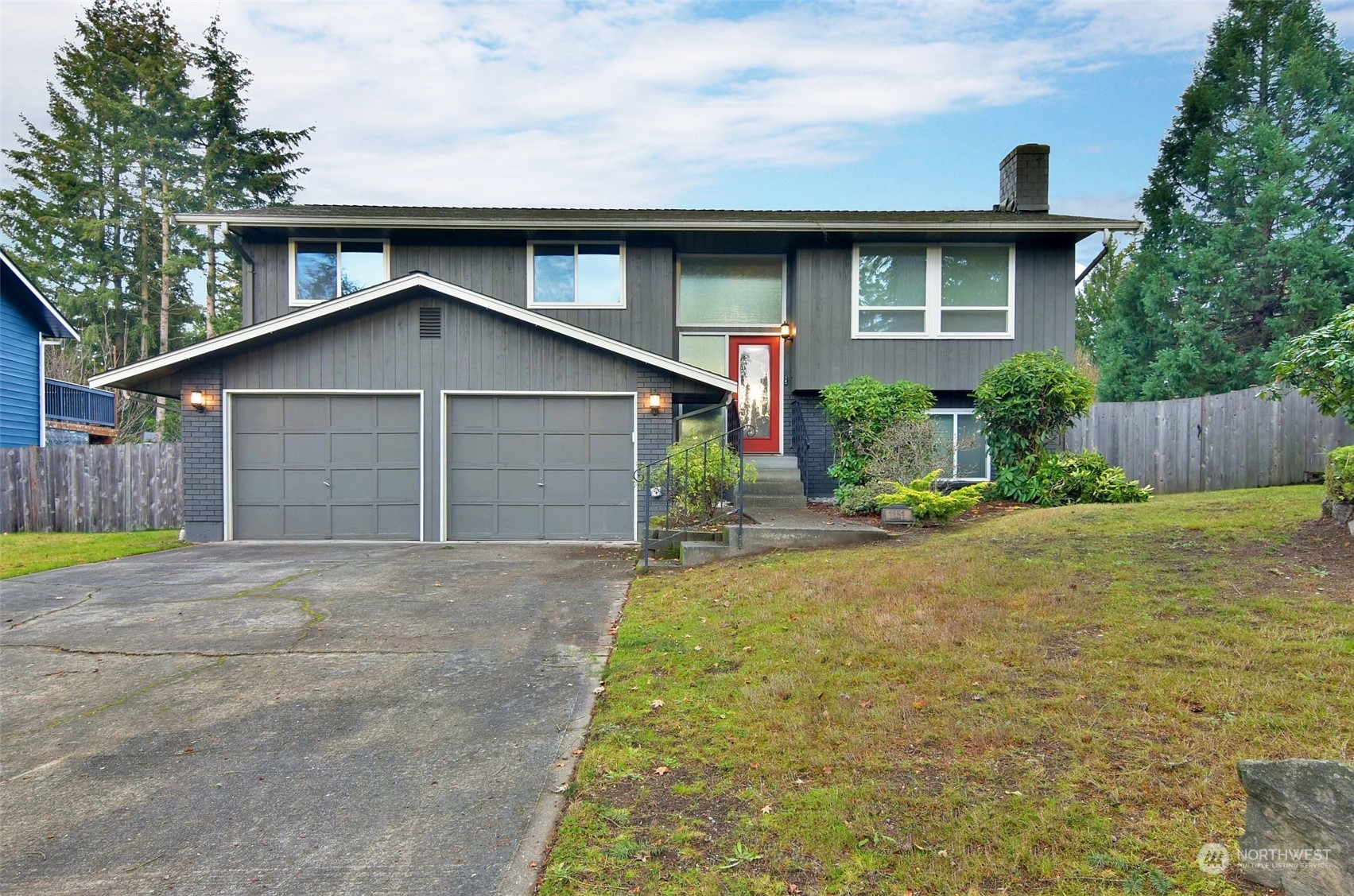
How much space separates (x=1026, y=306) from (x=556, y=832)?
13095 mm

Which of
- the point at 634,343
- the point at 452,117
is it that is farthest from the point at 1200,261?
the point at 452,117

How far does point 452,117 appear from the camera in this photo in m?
26.6

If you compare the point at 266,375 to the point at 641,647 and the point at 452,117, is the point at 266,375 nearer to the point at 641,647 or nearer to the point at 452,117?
the point at 641,647

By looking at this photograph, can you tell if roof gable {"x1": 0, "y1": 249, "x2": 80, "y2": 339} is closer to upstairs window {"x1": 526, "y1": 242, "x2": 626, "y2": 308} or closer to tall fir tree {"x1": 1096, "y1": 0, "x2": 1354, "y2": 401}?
upstairs window {"x1": 526, "y1": 242, "x2": 626, "y2": 308}

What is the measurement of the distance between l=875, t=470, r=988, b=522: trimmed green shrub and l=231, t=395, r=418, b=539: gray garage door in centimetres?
715

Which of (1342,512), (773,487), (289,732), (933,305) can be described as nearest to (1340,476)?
(1342,512)

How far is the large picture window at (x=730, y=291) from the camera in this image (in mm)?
13906

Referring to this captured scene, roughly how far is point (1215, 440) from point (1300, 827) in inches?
519

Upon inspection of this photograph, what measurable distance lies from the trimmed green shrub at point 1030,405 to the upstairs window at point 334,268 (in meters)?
10.7

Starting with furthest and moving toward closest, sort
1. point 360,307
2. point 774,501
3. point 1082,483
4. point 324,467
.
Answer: point 324,467 < point 774,501 < point 360,307 < point 1082,483

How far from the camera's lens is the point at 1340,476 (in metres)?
6.50

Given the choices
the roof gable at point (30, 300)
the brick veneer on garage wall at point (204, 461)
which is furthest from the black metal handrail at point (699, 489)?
the roof gable at point (30, 300)

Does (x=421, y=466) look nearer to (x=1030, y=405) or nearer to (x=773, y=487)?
(x=773, y=487)

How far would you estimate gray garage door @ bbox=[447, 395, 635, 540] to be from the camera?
37.4 ft
